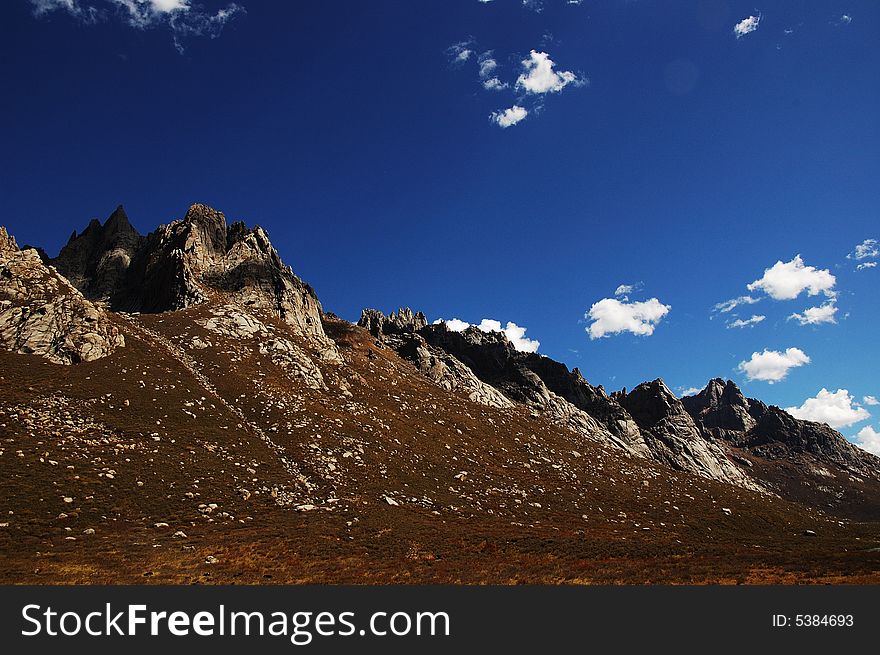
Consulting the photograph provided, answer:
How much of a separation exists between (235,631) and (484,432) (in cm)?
7180

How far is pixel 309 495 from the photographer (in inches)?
1831

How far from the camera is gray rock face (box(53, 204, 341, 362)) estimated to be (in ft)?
349

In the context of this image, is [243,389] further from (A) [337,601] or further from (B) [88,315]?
(A) [337,601]

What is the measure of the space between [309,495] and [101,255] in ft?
488

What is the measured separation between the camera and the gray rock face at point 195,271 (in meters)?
106

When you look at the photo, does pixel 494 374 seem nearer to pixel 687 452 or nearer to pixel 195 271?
pixel 687 452

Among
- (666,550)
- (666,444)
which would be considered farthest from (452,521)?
(666,444)

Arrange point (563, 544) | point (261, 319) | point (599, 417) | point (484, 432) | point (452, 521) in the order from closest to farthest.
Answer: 1. point (563, 544)
2. point (452, 521)
3. point (484, 432)
4. point (261, 319)
5. point (599, 417)

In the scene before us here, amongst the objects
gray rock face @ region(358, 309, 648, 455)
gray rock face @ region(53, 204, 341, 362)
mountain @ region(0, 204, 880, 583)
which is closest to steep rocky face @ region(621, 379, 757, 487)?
gray rock face @ region(358, 309, 648, 455)

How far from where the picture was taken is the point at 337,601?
16156mm

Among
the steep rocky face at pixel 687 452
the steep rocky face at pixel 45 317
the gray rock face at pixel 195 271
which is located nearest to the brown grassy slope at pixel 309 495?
the steep rocky face at pixel 45 317

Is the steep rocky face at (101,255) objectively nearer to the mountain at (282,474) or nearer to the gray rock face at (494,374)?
the mountain at (282,474)

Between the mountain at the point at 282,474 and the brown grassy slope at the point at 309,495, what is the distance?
26cm

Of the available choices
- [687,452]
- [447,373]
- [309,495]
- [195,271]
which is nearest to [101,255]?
[195,271]
